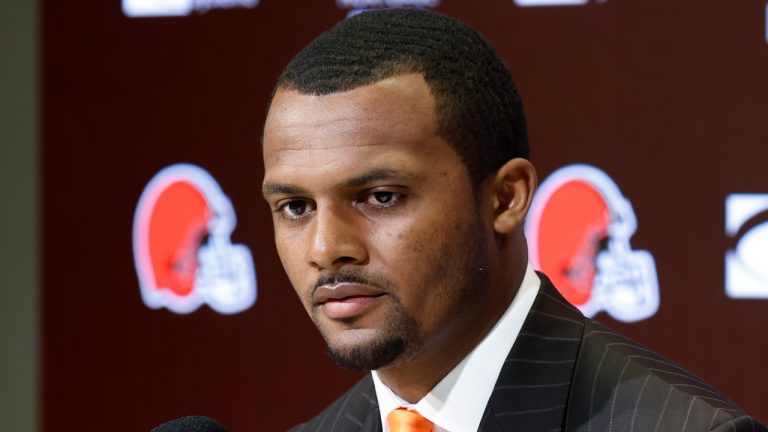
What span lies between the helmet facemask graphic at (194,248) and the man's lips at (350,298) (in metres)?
1.23

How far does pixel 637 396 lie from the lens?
0.99 meters

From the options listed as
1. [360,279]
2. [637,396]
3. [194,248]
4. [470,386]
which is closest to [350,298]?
[360,279]

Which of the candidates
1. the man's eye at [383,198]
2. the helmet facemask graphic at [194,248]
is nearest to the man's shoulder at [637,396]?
the man's eye at [383,198]

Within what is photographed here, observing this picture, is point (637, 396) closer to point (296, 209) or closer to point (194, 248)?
point (296, 209)

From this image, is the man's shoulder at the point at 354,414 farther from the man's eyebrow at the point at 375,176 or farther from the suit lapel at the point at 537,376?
the man's eyebrow at the point at 375,176

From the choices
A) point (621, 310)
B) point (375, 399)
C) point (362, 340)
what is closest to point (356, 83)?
point (362, 340)

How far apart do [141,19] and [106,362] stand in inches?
27.1

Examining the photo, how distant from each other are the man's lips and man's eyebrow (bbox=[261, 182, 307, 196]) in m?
0.09

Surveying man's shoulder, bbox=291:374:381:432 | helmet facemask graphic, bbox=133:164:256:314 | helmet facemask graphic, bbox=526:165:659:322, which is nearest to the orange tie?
man's shoulder, bbox=291:374:381:432

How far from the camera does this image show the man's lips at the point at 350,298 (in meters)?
0.97

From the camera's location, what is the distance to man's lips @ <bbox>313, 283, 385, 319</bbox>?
0.97 m

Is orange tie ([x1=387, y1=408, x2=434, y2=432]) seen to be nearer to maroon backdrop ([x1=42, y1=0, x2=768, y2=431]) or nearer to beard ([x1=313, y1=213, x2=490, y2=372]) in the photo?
beard ([x1=313, y1=213, x2=490, y2=372])

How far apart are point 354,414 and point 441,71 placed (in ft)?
1.32

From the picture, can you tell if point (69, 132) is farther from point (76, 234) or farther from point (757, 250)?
point (757, 250)
